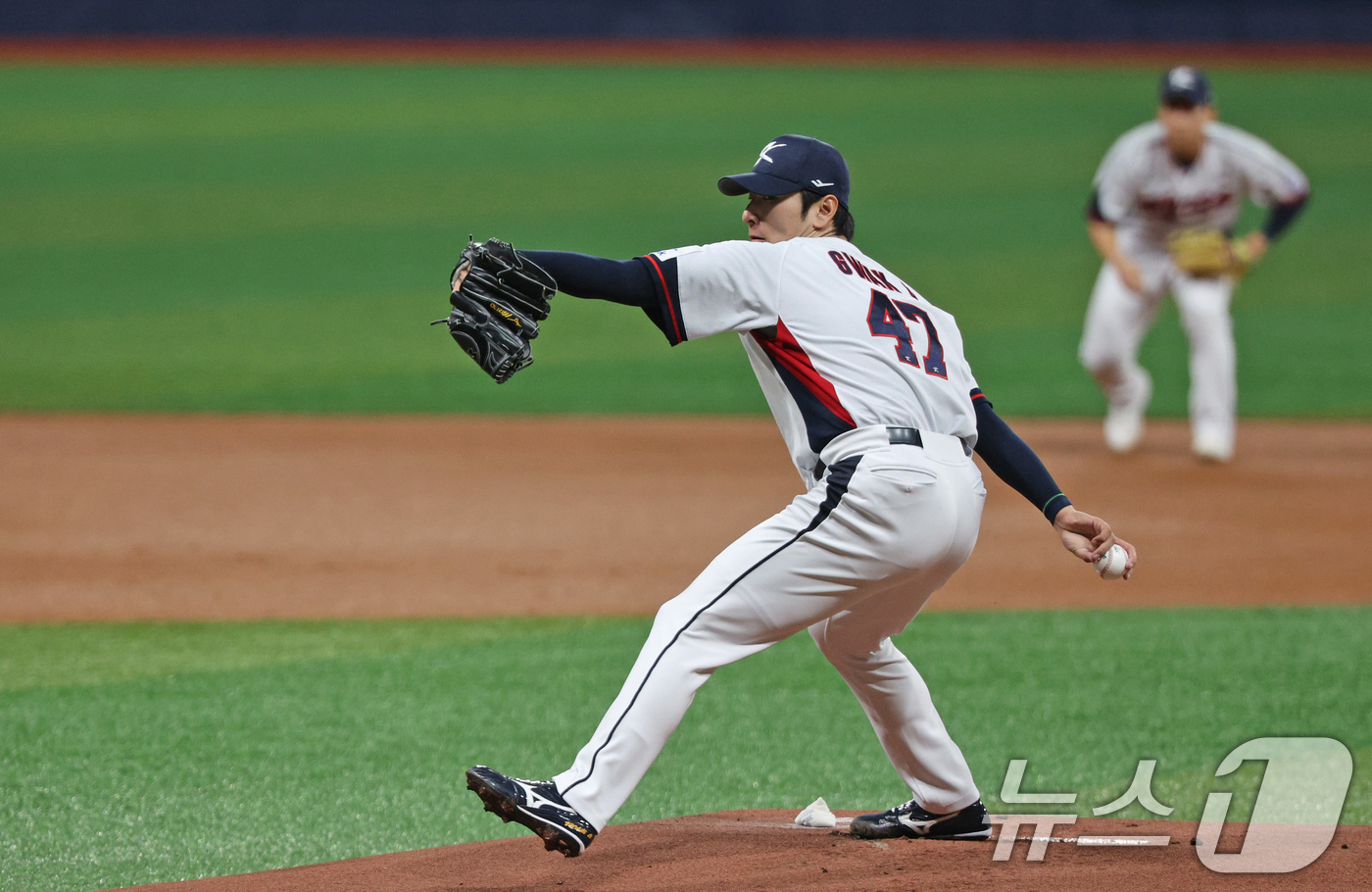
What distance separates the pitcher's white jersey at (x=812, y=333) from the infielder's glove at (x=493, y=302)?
0.29 meters

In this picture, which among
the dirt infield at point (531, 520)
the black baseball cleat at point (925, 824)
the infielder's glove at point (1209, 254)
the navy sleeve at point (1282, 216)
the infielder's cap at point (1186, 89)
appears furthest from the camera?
the navy sleeve at point (1282, 216)

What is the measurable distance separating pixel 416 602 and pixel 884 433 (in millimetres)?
3618

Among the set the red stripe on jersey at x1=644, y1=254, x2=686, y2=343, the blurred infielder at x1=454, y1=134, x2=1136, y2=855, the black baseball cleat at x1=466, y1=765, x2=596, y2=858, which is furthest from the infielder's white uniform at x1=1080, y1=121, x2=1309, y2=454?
the black baseball cleat at x1=466, y1=765, x2=596, y2=858

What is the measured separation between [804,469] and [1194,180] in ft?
21.0

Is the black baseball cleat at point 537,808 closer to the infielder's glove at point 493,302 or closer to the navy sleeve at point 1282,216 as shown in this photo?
the infielder's glove at point 493,302

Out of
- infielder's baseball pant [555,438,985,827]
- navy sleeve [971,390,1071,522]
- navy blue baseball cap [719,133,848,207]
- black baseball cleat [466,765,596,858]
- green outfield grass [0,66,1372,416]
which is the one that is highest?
navy blue baseball cap [719,133,848,207]

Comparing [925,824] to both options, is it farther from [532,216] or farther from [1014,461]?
[532,216]

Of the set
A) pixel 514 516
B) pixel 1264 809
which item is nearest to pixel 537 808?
pixel 1264 809

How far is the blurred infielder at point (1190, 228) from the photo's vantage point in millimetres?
9133

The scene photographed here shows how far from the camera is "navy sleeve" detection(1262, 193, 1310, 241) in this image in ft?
30.4

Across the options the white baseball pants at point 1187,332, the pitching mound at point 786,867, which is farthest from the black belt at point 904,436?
the white baseball pants at point 1187,332

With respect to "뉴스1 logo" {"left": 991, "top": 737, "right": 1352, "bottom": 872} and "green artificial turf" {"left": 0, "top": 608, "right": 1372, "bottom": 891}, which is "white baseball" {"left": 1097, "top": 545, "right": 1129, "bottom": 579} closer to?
"뉴스1 logo" {"left": 991, "top": 737, "right": 1352, "bottom": 872}

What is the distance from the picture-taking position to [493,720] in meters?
5.13

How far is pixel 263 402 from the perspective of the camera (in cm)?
1132
